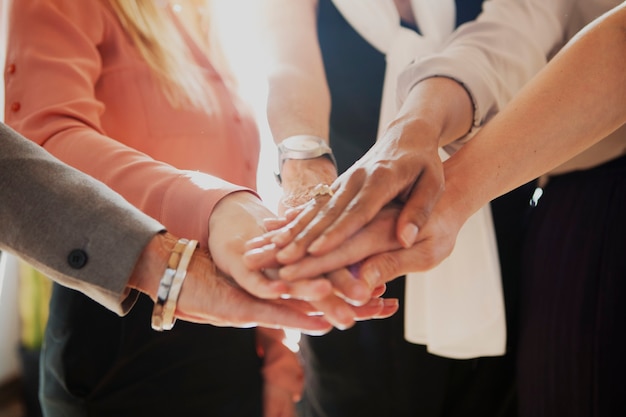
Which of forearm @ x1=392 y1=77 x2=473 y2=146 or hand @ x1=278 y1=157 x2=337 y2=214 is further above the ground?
forearm @ x1=392 y1=77 x2=473 y2=146

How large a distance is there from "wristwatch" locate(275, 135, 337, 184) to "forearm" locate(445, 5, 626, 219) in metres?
0.14

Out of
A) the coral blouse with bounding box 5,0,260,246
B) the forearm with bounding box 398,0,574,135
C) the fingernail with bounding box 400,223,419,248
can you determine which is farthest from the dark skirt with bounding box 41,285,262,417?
the forearm with bounding box 398,0,574,135

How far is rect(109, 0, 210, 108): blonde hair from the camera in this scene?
0.54m

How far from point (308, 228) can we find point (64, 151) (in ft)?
0.77

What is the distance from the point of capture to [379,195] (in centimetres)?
49

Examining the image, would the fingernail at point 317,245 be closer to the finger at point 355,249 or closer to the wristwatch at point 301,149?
the finger at point 355,249

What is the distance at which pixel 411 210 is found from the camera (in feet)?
1.61

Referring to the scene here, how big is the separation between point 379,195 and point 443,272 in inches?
10.9

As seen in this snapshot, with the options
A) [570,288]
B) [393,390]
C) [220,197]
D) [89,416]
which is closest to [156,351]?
[89,416]

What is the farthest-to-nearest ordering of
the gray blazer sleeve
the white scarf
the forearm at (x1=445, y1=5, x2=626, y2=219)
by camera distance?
the white scarf, the forearm at (x1=445, y1=5, x2=626, y2=219), the gray blazer sleeve

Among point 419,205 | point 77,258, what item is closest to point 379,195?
point 419,205

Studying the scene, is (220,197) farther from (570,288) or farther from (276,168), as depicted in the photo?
(570,288)

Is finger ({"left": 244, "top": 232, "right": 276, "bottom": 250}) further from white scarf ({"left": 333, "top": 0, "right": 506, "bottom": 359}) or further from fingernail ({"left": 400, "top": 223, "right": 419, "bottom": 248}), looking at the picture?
white scarf ({"left": 333, "top": 0, "right": 506, "bottom": 359})

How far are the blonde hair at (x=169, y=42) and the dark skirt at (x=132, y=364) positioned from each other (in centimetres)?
23
